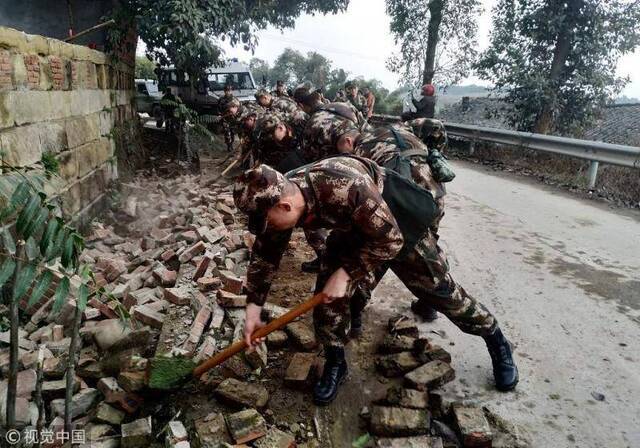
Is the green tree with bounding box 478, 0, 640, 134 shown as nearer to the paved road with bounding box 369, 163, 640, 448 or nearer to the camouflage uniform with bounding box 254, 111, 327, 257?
the paved road with bounding box 369, 163, 640, 448

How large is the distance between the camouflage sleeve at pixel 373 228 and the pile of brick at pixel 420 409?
75cm

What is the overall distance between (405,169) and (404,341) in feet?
3.48

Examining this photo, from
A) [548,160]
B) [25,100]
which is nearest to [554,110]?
[548,160]

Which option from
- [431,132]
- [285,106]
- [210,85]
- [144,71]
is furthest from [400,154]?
[144,71]

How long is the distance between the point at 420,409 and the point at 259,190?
54.7 inches

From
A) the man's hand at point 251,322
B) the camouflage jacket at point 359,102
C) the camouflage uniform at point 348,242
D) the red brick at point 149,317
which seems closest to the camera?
the camouflage uniform at point 348,242

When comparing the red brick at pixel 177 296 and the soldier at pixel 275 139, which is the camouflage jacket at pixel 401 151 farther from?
the soldier at pixel 275 139

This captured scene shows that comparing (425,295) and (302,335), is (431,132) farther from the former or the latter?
(302,335)

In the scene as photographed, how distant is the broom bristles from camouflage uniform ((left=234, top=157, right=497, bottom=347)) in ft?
1.63

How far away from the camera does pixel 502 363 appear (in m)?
2.39

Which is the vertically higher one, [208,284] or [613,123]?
[613,123]

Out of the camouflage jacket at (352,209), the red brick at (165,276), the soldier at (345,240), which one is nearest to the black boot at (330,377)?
the soldier at (345,240)

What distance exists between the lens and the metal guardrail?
5.95m

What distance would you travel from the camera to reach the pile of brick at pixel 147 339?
2.04m
